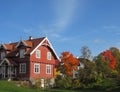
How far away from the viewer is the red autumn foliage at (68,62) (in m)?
71.9

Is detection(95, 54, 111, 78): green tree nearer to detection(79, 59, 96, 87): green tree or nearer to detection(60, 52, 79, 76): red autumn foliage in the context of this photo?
detection(79, 59, 96, 87): green tree

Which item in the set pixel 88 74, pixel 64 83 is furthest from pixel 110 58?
pixel 64 83

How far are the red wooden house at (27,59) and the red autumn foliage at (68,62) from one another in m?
8.11

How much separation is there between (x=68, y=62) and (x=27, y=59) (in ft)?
50.6

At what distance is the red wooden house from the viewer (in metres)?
59.7

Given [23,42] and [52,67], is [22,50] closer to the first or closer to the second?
[23,42]

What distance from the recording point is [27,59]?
59594mm

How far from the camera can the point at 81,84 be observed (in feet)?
208

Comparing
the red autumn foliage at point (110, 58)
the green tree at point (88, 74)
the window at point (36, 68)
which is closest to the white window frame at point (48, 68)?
the window at point (36, 68)

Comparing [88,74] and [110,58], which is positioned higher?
[110,58]

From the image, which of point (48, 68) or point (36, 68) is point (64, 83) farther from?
point (36, 68)

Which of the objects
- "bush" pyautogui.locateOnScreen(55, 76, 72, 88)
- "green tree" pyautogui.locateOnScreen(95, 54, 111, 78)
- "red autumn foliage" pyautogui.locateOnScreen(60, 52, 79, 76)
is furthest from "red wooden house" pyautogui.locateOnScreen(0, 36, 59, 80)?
"green tree" pyautogui.locateOnScreen(95, 54, 111, 78)

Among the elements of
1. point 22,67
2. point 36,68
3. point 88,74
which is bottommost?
point 88,74

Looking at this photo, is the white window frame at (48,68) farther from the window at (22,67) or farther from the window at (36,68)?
the window at (22,67)
